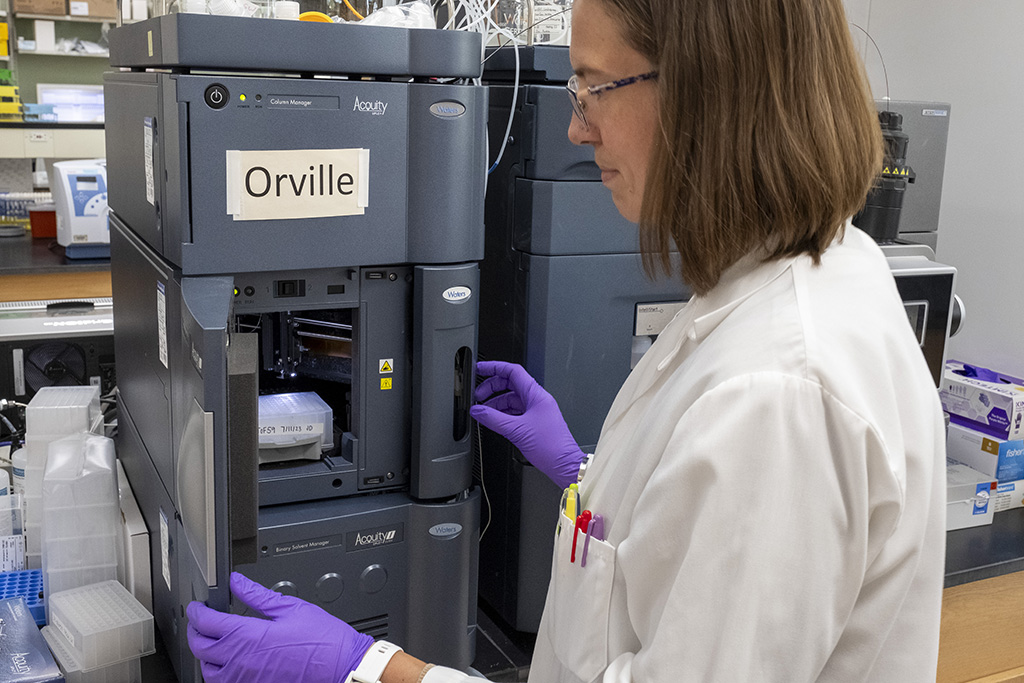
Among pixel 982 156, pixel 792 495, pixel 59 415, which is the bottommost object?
pixel 59 415

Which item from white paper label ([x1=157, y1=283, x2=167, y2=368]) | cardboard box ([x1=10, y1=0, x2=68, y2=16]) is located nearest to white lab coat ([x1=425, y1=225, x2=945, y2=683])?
white paper label ([x1=157, y1=283, x2=167, y2=368])

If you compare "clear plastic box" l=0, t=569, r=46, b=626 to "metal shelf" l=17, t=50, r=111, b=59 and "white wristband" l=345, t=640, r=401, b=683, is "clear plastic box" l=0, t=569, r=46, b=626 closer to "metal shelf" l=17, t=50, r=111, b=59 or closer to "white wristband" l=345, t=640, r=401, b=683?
"white wristband" l=345, t=640, r=401, b=683

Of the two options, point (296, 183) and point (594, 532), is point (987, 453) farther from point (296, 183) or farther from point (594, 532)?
point (296, 183)

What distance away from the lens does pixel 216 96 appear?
91 centimetres

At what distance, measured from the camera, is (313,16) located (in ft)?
3.33

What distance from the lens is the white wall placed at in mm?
2131

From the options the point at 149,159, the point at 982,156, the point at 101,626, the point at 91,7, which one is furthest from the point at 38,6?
the point at 101,626

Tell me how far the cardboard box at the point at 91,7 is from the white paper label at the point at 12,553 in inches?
186

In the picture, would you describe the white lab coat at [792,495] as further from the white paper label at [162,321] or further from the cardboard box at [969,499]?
the cardboard box at [969,499]

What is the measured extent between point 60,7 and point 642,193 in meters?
5.51

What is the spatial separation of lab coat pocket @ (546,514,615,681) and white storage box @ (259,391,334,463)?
0.42 m

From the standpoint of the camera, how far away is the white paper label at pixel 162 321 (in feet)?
3.35

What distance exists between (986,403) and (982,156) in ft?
2.48

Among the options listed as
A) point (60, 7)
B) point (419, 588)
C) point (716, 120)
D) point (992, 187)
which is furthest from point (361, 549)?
point (60, 7)
